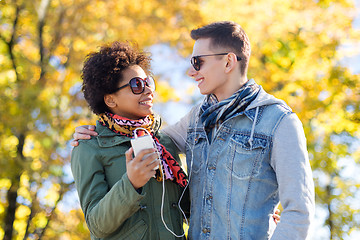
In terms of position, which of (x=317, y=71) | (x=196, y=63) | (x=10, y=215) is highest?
(x=196, y=63)

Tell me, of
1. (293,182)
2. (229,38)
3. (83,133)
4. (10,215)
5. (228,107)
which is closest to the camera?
(293,182)

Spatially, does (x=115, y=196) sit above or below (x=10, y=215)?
above

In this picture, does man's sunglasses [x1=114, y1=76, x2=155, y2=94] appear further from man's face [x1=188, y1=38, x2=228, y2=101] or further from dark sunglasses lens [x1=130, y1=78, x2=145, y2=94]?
man's face [x1=188, y1=38, x2=228, y2=101]

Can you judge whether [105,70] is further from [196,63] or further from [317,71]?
[317,71]

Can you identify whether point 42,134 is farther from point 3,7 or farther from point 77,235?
point 3,7

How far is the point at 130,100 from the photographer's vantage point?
287cm

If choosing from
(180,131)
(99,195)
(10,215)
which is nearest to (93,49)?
Result: (10,215)

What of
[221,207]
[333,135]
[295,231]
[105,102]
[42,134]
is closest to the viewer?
[295,231]

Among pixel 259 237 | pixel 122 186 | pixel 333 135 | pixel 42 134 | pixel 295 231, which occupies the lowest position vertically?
pixel 333 135

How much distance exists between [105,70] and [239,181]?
1.20 m

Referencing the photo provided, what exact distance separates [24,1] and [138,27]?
6.97ft

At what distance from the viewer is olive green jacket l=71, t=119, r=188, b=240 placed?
2294 millimetres

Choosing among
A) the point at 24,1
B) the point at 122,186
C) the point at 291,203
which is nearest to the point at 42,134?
the point at 24,1

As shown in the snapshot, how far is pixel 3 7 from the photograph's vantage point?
7.44 meters
